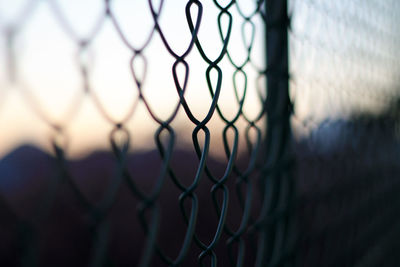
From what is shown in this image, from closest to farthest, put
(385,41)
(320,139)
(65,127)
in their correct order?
1. (65,127)
2. (320,139)
3. (385,41)

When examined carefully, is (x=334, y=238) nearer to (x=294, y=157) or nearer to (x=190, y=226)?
(x=294, y=157)

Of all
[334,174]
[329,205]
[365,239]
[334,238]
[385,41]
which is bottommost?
[365,239]

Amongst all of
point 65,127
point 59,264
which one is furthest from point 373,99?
point 59,264

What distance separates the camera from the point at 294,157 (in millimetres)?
1176

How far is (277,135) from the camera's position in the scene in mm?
1090

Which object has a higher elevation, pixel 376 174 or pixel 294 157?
pixel 294 157

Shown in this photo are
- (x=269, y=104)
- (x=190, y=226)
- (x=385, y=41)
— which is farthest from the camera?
(x=385, y=41)

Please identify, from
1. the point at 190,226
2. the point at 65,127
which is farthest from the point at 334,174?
the point at 65,127

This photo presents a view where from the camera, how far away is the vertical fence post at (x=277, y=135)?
106cm

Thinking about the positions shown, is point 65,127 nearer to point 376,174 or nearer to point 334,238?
point 334,238

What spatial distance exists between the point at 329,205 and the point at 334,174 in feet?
0.47

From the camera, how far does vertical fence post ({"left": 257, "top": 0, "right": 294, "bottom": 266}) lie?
1.06 metres

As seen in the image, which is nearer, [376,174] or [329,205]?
[329,205]

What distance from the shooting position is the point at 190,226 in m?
0.62
